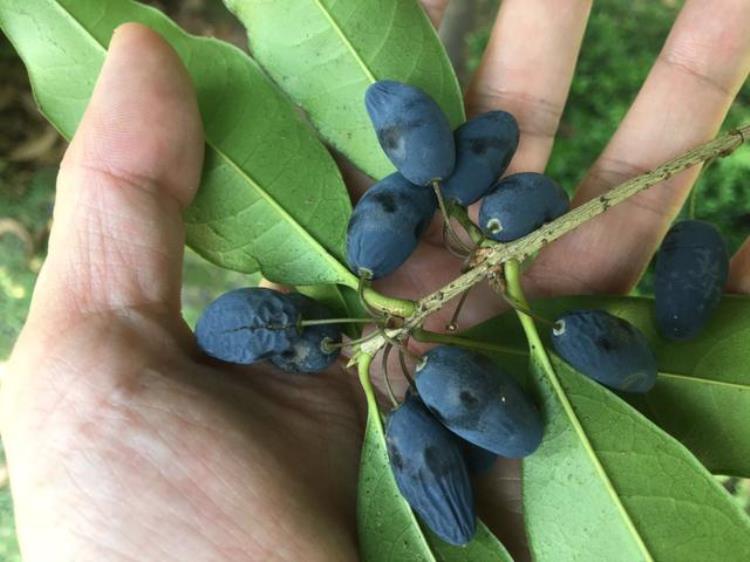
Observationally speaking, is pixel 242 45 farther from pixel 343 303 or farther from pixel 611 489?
pixel 611 489

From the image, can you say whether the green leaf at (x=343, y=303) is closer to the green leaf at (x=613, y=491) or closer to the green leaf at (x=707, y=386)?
the green leaf at (x=707, y=386)

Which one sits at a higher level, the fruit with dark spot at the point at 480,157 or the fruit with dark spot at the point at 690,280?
the fruit with dark spot at the point at 480,157

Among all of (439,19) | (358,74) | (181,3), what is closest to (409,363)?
(358,74)

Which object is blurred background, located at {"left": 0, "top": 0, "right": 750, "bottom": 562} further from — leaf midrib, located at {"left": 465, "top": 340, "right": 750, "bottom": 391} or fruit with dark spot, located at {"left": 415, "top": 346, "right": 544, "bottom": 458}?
fruit with dark spot, located at {"left": 415, "top": 346, "right": 544, "bottom": 458}

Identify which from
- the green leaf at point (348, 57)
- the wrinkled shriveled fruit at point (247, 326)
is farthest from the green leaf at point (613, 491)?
the green leaf at point (348, 57)

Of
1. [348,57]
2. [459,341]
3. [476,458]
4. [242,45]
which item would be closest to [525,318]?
[459,341]
